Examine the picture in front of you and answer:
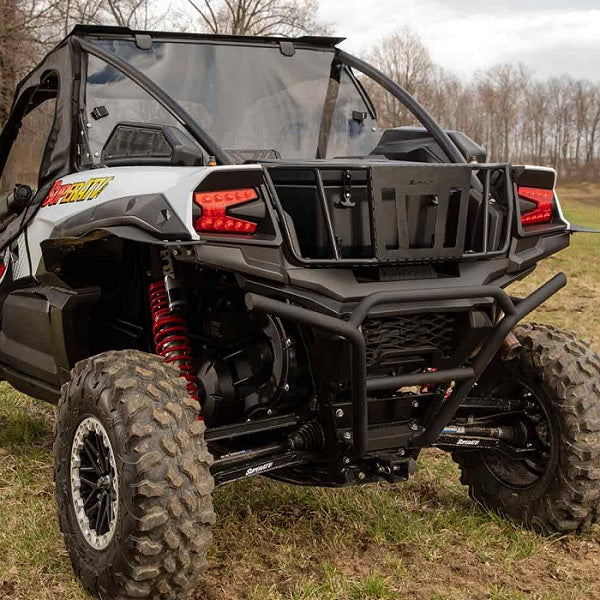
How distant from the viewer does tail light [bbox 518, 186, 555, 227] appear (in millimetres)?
3621

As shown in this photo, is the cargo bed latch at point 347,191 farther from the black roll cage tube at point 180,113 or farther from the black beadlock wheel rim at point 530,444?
the black beadlock wheel rim at point 530,444

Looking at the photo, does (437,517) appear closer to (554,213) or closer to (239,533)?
(239,533)

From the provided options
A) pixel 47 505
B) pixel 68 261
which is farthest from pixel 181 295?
pixel 47 505

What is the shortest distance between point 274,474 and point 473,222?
127cm

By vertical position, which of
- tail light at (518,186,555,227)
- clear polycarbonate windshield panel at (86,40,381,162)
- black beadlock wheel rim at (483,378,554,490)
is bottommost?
black beadlock wheel rim at (483,378,554,490)

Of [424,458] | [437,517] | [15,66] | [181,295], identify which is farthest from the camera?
[15,66]

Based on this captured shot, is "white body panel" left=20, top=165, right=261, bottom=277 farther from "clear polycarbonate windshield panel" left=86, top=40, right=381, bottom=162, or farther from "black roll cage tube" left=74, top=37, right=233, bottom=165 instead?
"clear polycarbonate windshield panel" left=86, top=40, right=381, bottom=162

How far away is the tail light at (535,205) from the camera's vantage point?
11.9ft

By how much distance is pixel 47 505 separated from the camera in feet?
14.3

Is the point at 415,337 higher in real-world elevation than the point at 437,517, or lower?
higher

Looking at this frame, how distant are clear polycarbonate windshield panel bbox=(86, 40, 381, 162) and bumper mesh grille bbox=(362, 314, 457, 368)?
1.26 metres

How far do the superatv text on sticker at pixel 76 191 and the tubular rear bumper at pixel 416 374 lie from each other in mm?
924

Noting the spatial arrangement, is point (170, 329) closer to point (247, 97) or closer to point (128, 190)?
point (128, 190)

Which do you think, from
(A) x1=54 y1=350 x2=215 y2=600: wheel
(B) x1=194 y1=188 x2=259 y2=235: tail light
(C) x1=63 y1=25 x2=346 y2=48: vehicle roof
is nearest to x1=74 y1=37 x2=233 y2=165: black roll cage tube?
(B) x1=194 y1=188 x2=259 y2=235: tail light
